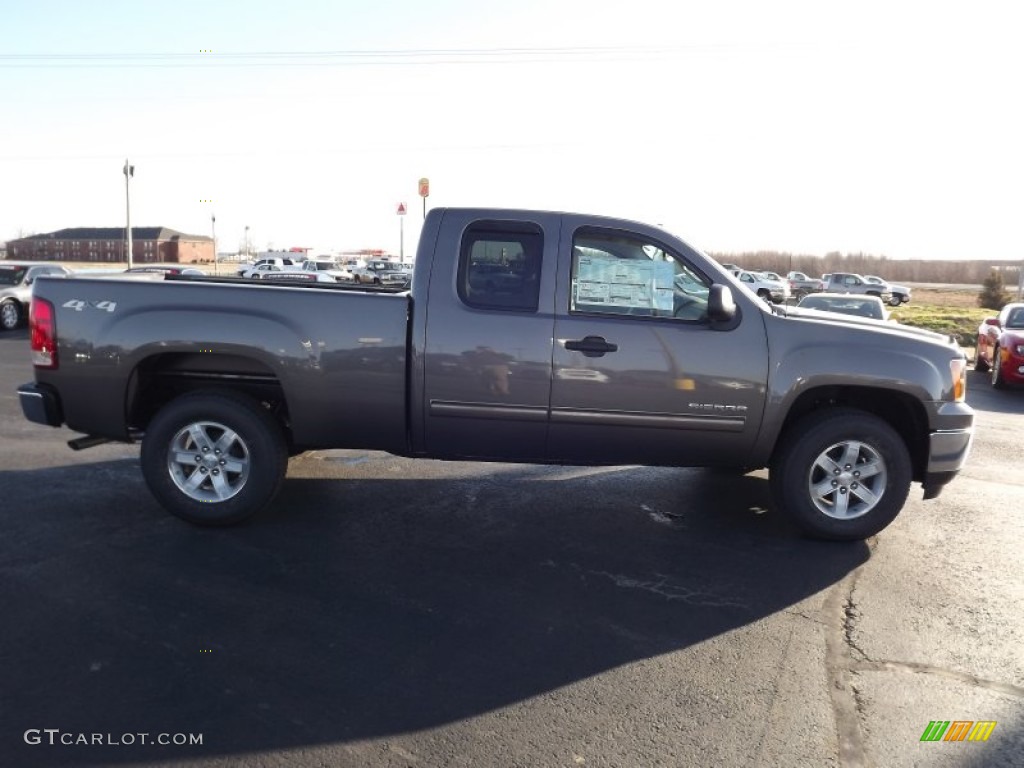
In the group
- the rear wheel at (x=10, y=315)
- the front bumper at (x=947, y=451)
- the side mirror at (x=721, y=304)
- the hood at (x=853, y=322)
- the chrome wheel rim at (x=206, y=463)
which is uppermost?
the side mirror at (x=721, y=304)

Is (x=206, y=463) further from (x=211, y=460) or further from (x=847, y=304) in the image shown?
(x=847, y=304)

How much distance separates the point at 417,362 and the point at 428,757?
101 inches

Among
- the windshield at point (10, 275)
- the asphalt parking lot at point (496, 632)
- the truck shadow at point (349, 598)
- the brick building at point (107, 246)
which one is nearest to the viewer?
the asphalt parking lot at point (496, 632)

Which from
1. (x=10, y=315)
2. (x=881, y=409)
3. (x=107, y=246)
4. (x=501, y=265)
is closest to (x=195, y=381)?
(x=501, y=265)

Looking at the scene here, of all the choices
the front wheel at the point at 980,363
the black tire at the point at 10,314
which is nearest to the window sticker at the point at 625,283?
the front wheel at the point at 980,363

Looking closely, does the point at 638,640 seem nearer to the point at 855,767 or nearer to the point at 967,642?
the point at 855,767

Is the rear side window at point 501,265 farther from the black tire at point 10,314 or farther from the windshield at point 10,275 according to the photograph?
the windshield at point 10,275

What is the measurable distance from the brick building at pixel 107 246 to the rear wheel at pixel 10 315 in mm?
97795

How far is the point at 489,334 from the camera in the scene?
4.90 m

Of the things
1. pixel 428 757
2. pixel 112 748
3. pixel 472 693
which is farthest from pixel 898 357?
pixel 112 748

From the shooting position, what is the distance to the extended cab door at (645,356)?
4.89m

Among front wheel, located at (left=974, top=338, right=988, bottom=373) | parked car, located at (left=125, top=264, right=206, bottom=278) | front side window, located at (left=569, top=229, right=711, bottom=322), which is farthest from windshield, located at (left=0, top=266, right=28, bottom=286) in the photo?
front wheel, located at (left=974, top=338, right=988, bottom=373)

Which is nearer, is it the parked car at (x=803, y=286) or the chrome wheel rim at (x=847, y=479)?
the chrome wheel rim at (x=847, y=479)

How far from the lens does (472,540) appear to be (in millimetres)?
5008
